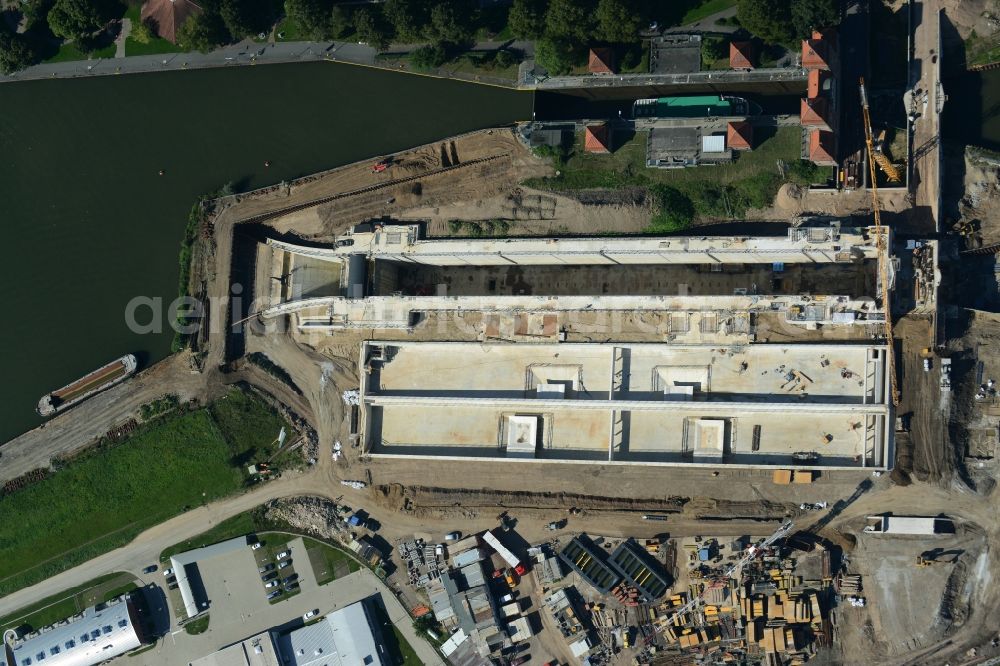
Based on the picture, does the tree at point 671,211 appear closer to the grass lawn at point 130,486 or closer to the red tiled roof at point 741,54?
the red tiled roof at point 741,54

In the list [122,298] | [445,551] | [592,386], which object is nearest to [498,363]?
[592,386]

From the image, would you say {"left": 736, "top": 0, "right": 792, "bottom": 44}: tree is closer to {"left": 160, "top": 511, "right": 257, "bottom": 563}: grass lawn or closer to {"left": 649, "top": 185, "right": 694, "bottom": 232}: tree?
{"left": 649, "top": 185, "right": 694, "bottom": 232}: tree

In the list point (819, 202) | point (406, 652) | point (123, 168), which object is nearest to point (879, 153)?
point (819, 202)

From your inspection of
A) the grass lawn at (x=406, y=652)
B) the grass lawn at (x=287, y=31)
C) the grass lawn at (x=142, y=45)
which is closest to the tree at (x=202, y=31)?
the grass lawn at (x=142, y=45)

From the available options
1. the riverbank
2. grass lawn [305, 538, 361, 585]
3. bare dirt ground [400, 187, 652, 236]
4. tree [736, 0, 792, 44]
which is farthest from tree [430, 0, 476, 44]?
grass lawn [305, 538, 361, 585]

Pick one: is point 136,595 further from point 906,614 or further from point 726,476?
point 906,614

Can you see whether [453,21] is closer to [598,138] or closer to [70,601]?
[598,138]
